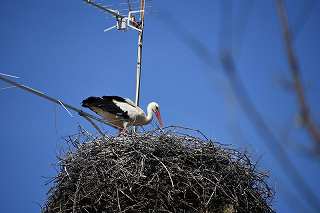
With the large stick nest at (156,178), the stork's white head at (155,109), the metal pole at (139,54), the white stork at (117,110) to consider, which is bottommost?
the large stick nest at (156,178)

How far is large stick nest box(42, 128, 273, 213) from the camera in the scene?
514 centimetres

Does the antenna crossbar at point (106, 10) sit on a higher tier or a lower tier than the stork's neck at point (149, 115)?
higher

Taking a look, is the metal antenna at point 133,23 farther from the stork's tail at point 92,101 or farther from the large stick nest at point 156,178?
the large stick nest at point 156,178

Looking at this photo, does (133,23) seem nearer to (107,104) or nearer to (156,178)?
(107,104)

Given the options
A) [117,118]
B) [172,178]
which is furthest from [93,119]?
[172,178]

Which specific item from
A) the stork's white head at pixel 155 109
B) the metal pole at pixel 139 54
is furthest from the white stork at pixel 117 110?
the metal pole at pixel 139 54

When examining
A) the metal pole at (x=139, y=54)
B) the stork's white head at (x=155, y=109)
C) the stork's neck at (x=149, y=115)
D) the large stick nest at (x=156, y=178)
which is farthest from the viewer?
the metal pole at (x=139, y=54)

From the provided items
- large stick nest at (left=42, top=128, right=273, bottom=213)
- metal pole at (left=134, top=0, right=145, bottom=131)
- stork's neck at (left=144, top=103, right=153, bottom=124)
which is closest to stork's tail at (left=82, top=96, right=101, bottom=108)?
stork's neck at (left=144, top=103, right=153, bottom=124)

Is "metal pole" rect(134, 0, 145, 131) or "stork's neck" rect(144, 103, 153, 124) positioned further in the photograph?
"metal pole" rect(134, 0, 145, 131)

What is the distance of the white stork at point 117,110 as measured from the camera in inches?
324

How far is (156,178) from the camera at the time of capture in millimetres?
5211

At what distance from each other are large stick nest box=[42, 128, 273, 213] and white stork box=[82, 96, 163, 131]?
221 centimetres

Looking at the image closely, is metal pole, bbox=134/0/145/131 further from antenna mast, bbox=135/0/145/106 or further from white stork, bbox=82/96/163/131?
white stork, bbox=82/96/163/131

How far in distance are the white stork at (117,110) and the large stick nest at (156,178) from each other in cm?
221
